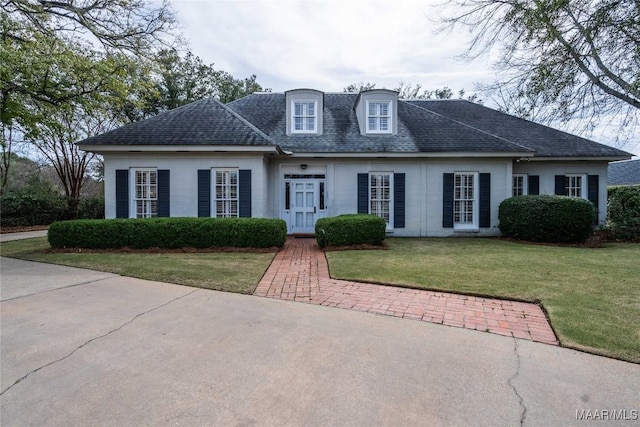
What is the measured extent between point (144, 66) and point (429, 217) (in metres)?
11.4

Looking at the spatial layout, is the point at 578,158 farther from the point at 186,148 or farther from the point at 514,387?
the point at 186,148

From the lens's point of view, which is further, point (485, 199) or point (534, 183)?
point (534, 183)

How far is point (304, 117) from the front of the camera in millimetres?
13766

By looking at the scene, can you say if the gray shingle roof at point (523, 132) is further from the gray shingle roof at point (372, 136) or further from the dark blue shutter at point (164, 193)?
the dark blue shutter at point (164, 193)

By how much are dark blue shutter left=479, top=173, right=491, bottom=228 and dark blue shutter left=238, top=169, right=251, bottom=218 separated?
8.57 m

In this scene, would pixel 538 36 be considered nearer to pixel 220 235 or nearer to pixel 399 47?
pixel 399 47

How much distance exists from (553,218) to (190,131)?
1245 centimetres

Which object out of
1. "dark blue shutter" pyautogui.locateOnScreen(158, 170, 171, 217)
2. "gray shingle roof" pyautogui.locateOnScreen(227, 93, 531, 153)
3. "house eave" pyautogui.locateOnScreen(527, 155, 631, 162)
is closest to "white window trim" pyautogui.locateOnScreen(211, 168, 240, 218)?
"dark blue shutter" pyautogui.locateOnScreen(158, 170, 171, 217)

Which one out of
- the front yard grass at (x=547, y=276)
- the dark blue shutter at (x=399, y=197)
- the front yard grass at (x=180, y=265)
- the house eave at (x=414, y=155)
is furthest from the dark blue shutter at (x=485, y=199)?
the front yard grass at (x=180, y=265)

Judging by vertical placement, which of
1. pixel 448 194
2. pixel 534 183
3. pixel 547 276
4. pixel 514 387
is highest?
pixel 534 183

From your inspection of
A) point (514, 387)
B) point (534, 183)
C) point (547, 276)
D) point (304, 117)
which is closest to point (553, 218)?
point (534, 183)

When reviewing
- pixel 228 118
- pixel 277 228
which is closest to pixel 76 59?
pixel 228 118

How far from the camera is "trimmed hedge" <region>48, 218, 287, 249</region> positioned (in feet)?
30.8

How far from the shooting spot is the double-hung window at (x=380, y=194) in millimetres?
12852
